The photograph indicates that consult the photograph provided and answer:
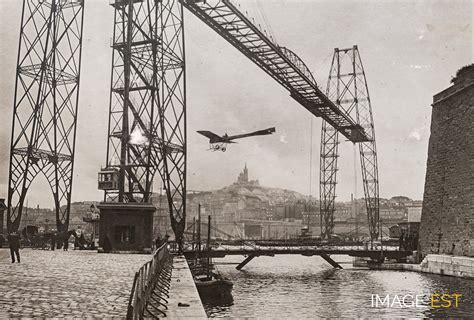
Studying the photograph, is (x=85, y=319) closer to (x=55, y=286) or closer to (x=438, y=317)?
(x=55, y=286)

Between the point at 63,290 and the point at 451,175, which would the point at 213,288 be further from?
the point at 451,175

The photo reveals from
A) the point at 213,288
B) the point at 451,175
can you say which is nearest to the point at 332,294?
the point at 213,288

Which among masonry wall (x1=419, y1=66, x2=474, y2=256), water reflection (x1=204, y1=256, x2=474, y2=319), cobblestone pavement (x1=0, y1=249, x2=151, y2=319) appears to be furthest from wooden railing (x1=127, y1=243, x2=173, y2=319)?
masonry wall (x1=419, y1=66, x2=474, y2=256)

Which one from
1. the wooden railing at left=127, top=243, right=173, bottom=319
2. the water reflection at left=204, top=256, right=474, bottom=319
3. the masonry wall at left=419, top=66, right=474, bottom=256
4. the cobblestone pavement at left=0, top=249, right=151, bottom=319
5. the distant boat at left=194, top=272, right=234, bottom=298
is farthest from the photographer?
the masonry wall at left=419, top=66, right=474, bottom=256

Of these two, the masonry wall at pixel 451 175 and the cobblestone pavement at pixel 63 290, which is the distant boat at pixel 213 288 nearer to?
the cobblestone pavement at pixel 63 290

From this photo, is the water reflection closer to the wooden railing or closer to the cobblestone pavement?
the cobblestone pavement

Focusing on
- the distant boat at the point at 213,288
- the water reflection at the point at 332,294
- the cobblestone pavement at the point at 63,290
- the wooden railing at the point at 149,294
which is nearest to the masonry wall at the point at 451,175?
the water reflection at the point at 332,294

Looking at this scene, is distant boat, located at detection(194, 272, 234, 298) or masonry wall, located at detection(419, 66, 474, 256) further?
masonry wall, located at detection(419, 66, 474, 256)
